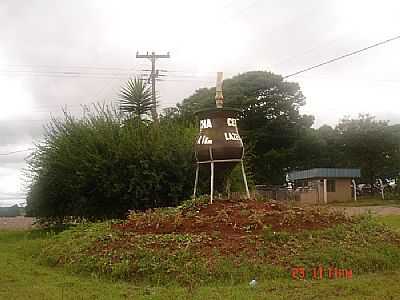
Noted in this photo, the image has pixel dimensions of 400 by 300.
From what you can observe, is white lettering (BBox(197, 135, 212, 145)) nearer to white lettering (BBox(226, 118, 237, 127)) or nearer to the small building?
white lettering (BBox(226, 118, 237, 127))

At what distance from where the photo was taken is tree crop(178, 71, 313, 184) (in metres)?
43.0

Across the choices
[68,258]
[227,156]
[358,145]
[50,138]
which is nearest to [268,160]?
[358,145]

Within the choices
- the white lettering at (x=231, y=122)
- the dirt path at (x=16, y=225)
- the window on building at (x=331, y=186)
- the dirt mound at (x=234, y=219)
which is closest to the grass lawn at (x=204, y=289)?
the dirt mound at (x=234, y=219)

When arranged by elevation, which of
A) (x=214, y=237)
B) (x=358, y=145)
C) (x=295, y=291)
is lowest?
(x=295, y=291)

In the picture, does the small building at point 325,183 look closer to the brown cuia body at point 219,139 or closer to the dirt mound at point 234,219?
the brown cuia body at point 219,139

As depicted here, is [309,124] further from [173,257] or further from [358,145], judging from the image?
[173,257]

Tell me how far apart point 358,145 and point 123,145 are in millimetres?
34379

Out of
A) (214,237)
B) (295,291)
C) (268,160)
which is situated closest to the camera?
(295,291)

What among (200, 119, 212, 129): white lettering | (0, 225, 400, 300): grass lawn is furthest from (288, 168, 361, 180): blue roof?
(0, 225, 400, 300): grass lawn

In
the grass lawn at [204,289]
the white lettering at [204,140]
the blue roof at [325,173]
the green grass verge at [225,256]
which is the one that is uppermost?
the blue roof at [325,173]

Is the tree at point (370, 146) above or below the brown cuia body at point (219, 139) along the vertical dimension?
above

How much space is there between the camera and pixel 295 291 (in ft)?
23.8
